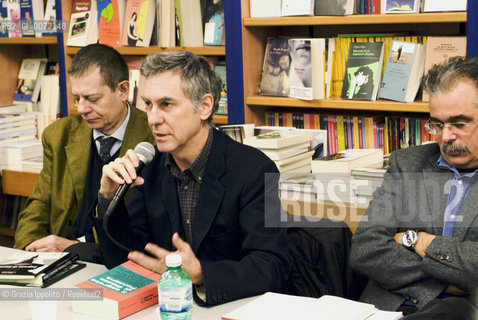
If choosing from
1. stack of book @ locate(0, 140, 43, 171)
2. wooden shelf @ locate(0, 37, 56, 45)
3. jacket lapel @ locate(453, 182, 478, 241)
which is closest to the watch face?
jacket lapel @ locate(453, 182, 478, 241)

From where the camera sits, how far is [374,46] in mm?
3025

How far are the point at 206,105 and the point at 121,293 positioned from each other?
732mm

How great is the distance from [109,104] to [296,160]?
0.92 meters

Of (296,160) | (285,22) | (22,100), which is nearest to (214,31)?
(285,22)

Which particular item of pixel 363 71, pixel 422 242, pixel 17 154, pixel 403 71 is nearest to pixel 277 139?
pixel 363 71

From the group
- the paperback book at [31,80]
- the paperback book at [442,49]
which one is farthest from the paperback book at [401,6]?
the paperback book at [31,80]

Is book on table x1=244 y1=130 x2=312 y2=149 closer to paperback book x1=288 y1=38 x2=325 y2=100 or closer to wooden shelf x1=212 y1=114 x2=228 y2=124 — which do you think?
paperback book x1=288 y1=38 x2=325 y2=100

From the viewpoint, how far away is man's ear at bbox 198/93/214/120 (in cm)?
212

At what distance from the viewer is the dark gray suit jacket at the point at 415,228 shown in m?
1.95

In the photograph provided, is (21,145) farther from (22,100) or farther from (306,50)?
(306,50)

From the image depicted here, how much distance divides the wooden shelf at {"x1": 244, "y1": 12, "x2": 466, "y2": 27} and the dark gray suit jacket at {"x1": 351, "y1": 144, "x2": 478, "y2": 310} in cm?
75

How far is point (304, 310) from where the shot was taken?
1.56 metres

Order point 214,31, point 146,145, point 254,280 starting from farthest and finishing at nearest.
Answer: point 214,31 → point 146,145 → point 254,280

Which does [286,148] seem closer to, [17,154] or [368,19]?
[368,19]
